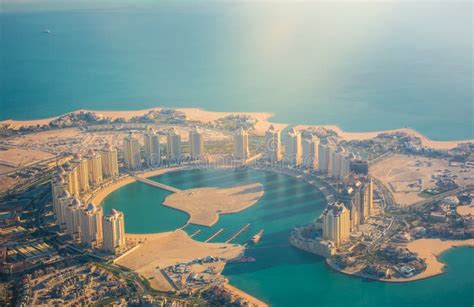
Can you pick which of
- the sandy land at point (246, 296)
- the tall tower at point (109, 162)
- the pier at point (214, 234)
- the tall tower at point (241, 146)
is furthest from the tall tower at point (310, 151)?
the sandy land at point (246, 296)

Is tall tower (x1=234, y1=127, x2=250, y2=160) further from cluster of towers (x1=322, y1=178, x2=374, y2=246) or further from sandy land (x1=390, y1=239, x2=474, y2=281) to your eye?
sandy land (x1=390, y1=239, x2=474, y2=281)

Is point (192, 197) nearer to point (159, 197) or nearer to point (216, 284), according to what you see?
point (159, 197)

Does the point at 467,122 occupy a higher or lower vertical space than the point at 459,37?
lower

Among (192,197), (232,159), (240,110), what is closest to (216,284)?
(192,197)

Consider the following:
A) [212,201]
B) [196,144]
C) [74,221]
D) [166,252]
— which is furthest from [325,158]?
[74,221]

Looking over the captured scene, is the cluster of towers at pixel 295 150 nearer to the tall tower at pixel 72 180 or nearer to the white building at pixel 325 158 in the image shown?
the white building at pixel 325 158

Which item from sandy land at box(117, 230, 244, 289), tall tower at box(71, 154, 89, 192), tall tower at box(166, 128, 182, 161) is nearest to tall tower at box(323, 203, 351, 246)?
sandy land at box(117, 230, 244, 289)
